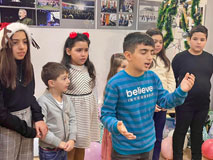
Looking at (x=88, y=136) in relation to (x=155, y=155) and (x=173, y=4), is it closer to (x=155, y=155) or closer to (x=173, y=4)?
(x=155, y=155)

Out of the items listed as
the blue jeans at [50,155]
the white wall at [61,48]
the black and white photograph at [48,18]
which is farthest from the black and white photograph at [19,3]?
the blue jeans at [50,155]

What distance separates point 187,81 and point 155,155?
1.20 meters

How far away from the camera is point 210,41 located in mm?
3920

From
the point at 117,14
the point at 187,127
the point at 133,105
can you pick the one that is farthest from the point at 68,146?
the point at 117,14

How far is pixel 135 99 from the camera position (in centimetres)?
152

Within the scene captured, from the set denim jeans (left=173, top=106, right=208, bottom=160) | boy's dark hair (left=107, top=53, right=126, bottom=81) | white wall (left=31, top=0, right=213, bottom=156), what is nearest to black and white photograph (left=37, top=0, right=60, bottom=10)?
white wall (left=31, top=0, right=213, bottom=156)

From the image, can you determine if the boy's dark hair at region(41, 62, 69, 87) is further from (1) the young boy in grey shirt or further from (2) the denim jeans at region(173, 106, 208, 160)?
(2) the denim jeans at region(173, 106, 208, 160)

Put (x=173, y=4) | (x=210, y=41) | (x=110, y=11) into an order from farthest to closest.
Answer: (x=210, y=41) → (x=173, y=4) → (x=110, y=11)

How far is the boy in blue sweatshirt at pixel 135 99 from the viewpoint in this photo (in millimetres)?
1496

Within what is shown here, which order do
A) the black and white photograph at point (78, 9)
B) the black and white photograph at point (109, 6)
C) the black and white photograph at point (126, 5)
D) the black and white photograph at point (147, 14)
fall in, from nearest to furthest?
the black and white photograph at point (78, 9), the black and white photograph at point (109, 6), the black and white photograph at point (126, 5), the black and white photograph at point (147, 14)

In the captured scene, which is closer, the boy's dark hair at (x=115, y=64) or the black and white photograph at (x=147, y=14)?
the boy's dark hair at (x=115, y=64)

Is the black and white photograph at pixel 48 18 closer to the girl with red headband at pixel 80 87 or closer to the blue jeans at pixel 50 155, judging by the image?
the girl with red headband at pixel 80 87

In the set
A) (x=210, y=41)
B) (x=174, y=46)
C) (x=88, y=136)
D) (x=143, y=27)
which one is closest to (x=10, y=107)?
(x=88, y=136)

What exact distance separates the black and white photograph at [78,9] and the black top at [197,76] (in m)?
1.17
